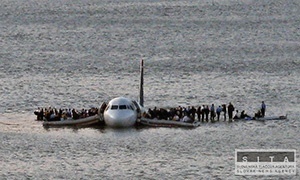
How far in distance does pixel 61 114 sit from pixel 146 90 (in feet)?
64.7

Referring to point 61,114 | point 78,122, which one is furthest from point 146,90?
point 78,122

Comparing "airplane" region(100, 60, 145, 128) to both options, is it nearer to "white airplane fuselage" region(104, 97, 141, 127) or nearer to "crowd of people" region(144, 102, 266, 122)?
"white airplane fuselage" region(104, 97, 141, 127)

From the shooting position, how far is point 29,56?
160625mm

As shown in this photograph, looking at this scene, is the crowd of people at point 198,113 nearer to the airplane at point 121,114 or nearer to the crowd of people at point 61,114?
the airplane at point 121,114

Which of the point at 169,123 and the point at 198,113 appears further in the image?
the point at 198,113

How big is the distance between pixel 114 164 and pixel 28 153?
7.86m

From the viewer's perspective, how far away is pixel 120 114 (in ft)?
349

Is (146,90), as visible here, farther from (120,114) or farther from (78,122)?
(120,114)
